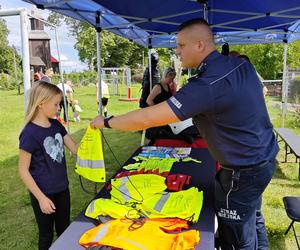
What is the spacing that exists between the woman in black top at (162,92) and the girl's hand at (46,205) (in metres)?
3.09

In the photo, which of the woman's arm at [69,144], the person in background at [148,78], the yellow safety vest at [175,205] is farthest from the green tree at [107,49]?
the yellow safety vest at [175,205]

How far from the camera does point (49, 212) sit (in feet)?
6.72

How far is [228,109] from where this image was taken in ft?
5.39

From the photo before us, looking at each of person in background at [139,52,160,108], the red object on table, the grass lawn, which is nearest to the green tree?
person in background at [139,52,160,108]

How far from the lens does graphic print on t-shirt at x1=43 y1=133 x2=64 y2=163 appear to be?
2092mm

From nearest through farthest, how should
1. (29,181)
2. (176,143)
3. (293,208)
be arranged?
(29,181) < (293,208) < (176,143)

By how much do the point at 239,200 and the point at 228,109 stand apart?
55 cm

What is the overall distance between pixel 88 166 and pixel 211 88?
105 centimetres

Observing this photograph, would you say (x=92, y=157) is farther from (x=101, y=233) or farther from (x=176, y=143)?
(x=176, y=143)

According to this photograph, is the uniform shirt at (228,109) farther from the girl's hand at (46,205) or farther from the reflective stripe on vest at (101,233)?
the girl's hand at (46,205)

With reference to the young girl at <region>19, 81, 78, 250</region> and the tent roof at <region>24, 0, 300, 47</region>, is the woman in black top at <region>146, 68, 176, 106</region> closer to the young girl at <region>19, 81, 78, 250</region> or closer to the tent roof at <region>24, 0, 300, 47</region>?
the tent roof at <region>24, 0, 300, 47</region>

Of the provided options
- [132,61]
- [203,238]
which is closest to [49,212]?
[203,238]

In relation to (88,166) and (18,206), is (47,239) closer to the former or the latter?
(88,166)

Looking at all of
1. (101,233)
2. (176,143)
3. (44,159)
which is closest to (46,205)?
(44,159)
